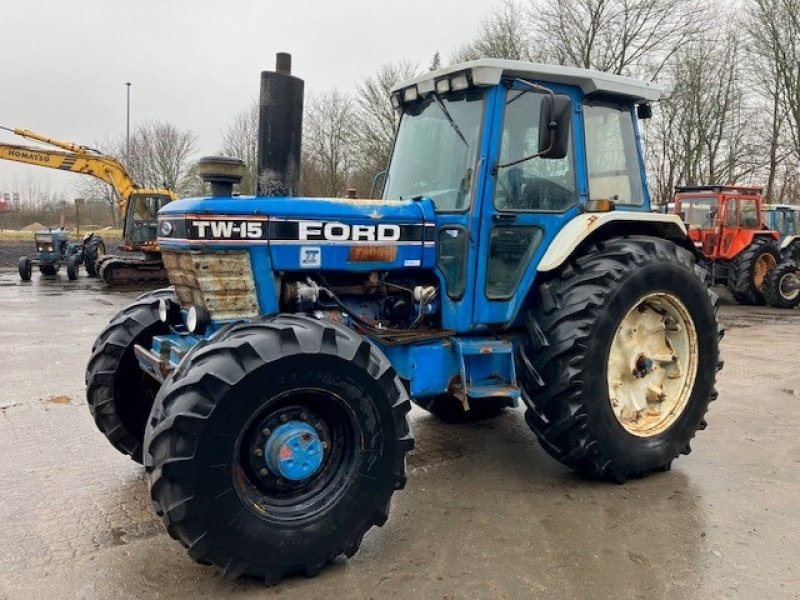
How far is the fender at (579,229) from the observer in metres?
3.73

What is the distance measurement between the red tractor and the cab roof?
400 inches

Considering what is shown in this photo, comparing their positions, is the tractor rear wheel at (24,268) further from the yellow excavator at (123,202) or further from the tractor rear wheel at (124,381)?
the tractor rear wheel at (124,381)

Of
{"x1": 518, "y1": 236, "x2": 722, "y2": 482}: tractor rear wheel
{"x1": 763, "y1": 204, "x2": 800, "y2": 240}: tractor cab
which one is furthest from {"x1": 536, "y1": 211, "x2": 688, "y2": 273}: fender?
{"x1": 763, "y1": 204, "x2": 800, "y2": 240}: tractor cab

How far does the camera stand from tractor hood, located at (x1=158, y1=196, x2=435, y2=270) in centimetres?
317

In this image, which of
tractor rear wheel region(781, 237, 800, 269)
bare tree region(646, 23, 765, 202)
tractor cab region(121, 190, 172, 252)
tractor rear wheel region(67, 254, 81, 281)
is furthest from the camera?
bare tree region(646, 23, 765, 202)

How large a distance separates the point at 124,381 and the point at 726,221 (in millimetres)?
12923

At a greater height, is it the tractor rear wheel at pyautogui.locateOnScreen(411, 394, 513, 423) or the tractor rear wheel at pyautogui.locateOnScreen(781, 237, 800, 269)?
the tractor rear wheel at pyautogui.locateOnScreen(781, 237, 800, 269)

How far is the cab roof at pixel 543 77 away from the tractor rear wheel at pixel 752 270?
1048cm

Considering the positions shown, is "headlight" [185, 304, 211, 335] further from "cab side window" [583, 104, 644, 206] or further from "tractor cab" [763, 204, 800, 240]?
"tractor cab" [763, 204, 800, 240]

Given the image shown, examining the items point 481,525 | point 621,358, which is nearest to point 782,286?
point 621,358

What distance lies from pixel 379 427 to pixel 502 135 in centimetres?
187

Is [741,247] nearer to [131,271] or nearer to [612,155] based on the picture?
[612,155]

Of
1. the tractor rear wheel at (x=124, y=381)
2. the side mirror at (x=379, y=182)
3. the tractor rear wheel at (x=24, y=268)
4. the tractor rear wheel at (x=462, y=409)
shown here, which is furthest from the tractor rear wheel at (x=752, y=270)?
the tractor rear wheel at (x=24, y=268)

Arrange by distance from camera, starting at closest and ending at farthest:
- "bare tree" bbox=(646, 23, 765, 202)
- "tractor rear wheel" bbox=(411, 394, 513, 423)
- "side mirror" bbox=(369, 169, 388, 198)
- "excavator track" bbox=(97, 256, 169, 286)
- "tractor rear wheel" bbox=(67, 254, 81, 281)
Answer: "side mirror" bbox=(369, 169, 388, 198)
"tractor rear wheel" bbox=(411, 394, 513, 423)
"excavator track" bbox=(97, 256, 169, 286)
"tractor rear wheel" bbox=(67, 254, 81, 281)
"bare tree" bbox=(646, 23, 765, 202)
